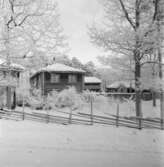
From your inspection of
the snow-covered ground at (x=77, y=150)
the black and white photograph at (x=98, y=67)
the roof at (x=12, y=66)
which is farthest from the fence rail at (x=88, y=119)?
the roof at (x=12, y=66)

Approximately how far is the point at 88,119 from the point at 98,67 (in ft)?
4.20

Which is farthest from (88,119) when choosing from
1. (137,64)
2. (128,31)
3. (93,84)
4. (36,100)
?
(93,84)

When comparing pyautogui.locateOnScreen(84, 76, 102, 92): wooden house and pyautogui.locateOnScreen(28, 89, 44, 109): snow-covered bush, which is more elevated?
pyautogui.locateOnScreen(84, 76, 102, 92): wooden house

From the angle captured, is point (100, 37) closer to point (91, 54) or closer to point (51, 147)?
point (91, 54)

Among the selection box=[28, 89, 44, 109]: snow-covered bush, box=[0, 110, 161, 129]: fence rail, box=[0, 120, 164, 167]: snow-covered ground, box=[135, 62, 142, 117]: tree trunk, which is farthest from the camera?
box=[28, 89, 44, 109]: snow-covered bush

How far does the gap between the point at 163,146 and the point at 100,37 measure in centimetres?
228

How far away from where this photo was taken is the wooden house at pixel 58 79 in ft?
18.7

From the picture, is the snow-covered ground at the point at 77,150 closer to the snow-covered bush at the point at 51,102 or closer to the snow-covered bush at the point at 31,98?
the snow-covered bush at the point at 51,102

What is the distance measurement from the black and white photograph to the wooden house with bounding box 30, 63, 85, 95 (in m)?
1.29

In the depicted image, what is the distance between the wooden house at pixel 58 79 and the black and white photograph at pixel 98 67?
129cm

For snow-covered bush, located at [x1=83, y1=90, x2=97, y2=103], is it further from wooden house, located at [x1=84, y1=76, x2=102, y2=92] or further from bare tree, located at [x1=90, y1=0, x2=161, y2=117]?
bare tree, located at [x1=90, y1=0, x2=161, y2=117]

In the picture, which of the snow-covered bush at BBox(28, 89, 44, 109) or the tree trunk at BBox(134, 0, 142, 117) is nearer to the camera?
the tree trunk at BBox(134, 0, 142, 117)

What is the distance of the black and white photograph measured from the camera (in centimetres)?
186

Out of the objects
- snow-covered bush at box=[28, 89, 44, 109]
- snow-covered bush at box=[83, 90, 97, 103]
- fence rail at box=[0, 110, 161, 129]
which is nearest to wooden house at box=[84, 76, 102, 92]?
snow-covered bush at box=[83, 90, 97, 103]
